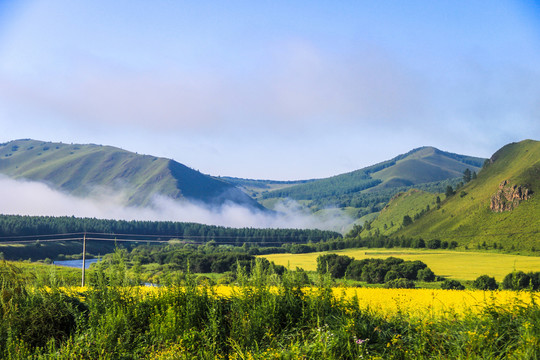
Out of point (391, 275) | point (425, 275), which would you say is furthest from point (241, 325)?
point (425, 275)

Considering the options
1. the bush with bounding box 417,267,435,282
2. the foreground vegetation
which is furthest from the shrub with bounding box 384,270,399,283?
the foreground vegetation

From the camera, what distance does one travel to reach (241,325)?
13383mm

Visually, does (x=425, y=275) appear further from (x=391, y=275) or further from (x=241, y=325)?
(x=241, y=325)

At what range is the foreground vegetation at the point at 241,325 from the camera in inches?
444

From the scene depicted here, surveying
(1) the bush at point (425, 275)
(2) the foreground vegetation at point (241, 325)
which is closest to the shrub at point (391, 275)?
(1) the bush at point (425, 275)

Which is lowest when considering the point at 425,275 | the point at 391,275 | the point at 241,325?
the point at 391,275

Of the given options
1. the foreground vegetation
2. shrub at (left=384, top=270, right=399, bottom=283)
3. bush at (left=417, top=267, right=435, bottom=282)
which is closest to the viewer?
the foreground vegetation

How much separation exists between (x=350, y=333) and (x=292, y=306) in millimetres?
2577

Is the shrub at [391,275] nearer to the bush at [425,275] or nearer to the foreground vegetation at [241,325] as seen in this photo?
the bush at [425,275]

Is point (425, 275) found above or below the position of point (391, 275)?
above

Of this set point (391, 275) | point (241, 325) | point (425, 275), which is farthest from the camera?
point (391, 275)

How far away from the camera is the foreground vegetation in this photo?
1127 cm

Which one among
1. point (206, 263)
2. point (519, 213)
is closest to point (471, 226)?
point (519, 213)

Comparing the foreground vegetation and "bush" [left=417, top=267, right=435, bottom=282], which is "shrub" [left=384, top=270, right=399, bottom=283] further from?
the foreground vegetation
